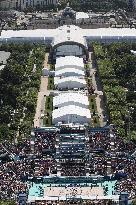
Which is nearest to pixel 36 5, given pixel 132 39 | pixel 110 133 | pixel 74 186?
pixel 132 39

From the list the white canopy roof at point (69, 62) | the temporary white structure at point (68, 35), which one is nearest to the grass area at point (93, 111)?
the white canopy roof at point (69, 62)

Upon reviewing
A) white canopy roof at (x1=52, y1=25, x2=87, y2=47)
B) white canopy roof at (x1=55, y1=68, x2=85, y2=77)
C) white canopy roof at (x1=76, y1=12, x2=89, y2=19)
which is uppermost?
white canopy roof at (x1=52, y1=25, x2=87, y2=47)

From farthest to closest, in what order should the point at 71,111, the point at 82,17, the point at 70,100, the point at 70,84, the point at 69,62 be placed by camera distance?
the point at 82,17 → the point at 69,62 → the point at 70,84 → the point at 70,100 → the point at 71,111

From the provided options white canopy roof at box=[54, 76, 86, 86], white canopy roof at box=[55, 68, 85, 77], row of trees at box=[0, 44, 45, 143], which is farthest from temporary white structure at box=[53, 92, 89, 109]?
white canopy roof at box=[55, 68, 85, 77]

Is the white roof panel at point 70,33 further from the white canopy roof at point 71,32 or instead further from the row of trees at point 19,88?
the row of trees at point 19,88

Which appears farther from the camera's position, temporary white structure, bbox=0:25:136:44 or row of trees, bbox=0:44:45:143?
temporary white structure, bbox=0:25:136:44

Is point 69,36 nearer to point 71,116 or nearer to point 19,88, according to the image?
point 19,88

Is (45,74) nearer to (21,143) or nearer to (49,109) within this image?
(49,109)

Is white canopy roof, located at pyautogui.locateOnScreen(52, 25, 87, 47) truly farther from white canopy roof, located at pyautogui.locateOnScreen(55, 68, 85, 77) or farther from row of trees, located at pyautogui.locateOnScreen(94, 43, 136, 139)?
white canopy roof, located at pyautogui.locateOnScreen(55, 68, 85, 77)

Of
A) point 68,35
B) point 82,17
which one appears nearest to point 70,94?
point 68,35
